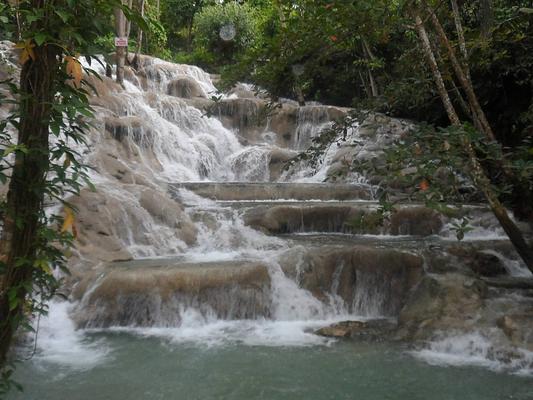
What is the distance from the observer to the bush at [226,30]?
2295 centimetres

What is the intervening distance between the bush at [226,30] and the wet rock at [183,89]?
567 centimetres

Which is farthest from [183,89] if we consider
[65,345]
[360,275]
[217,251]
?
[65,345]

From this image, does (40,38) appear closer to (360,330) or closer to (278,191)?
(360,330)

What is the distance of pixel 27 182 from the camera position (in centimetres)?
184

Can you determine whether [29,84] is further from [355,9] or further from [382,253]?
[382,253]

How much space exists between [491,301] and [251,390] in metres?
3.04

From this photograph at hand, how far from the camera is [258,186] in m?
10.5

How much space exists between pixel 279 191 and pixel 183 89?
27.9 ft

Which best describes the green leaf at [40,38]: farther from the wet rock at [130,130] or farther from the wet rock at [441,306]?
the wet rock at [130,130]

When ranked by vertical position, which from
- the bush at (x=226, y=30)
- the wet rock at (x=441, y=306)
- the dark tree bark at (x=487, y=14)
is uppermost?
the bush at (x=226, y=30)

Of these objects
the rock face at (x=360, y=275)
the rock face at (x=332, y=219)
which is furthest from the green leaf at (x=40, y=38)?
the rock face at (x=332, y=219)

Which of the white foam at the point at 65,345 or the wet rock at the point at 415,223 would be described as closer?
the white foam at the point at 65,345

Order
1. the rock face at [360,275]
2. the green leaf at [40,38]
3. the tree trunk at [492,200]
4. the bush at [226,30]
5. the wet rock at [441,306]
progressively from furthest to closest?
the bush at [226,30] < the rock face at [360,275] < the wet rock at [441,306] < the tree trunk at [492,200] < the green leaf at [40,38]

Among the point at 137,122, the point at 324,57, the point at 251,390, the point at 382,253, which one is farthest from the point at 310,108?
the point at 251,390
